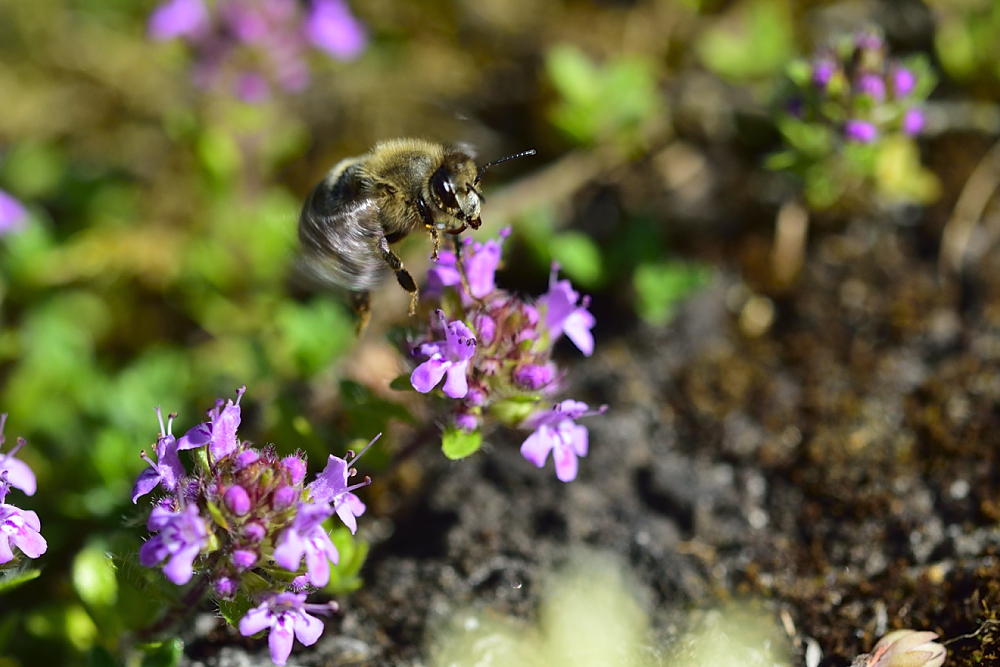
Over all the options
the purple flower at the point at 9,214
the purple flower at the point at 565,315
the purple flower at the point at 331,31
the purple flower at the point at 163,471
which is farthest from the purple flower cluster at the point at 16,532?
the purple flower at the point at 331,31

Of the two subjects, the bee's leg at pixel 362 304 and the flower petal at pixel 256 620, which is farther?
the bee's leg at pixel 362 304

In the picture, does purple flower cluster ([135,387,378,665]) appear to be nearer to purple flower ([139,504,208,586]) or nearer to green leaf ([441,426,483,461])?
purple flower ([139,504,208,586])

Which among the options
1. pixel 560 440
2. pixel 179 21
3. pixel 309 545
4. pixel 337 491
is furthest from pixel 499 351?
pixel 179 21

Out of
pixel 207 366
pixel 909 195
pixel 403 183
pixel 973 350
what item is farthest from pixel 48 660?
pixel 909 195

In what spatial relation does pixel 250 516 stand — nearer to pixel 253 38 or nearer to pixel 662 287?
pixel 662 287

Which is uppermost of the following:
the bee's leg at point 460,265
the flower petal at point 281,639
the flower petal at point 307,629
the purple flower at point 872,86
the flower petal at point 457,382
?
the purple flower at point 872,86

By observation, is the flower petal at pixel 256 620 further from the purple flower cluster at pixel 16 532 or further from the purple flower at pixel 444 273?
the purple flower at pixel 444 273
